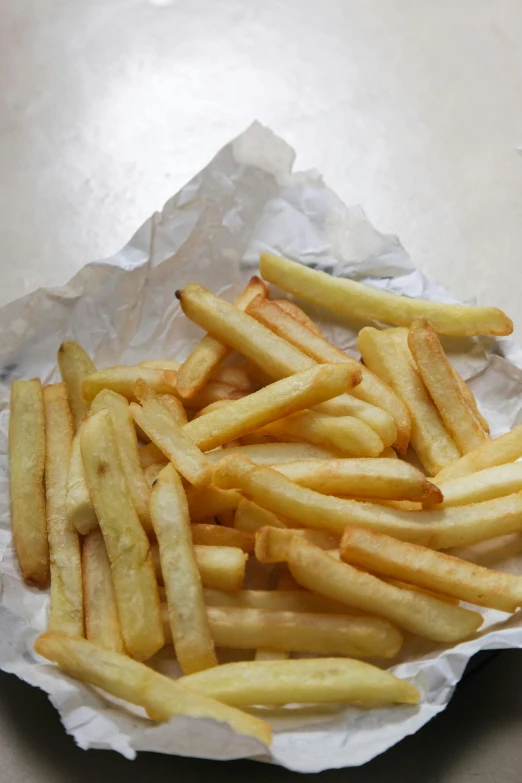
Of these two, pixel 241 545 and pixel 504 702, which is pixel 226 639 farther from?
pixel 504 702

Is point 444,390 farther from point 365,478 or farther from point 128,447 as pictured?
point 128,447

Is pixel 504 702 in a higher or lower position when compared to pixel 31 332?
lower

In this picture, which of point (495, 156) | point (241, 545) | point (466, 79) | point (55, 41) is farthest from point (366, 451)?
point (55, 41)

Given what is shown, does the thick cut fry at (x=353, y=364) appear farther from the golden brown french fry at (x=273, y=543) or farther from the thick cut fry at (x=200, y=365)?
the golden brown french fry at (x=273, y=543)

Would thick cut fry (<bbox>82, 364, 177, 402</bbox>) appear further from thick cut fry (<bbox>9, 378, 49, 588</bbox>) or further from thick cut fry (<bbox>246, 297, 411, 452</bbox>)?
thick cut fry (<bbox>246, 297, 411, 452</bbox>)

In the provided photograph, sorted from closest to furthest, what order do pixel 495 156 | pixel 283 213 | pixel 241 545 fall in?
pixel 241 545
pixel 283 213
pixel 495 156

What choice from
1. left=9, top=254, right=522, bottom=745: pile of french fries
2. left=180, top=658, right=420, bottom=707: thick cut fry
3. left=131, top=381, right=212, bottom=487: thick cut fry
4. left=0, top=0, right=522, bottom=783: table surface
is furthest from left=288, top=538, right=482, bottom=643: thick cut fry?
left=0, top=0, right=522, bottom=783: table surface
